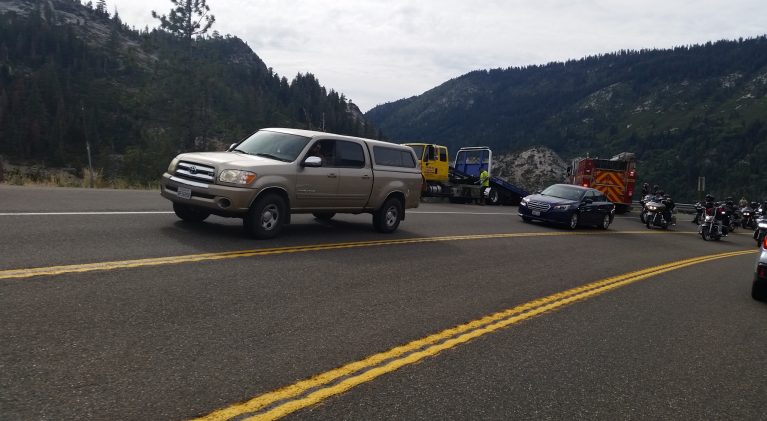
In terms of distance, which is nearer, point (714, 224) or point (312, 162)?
point (312, 162)

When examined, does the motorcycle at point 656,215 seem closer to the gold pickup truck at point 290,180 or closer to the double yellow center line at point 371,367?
the gold pickup truck at point 290,180

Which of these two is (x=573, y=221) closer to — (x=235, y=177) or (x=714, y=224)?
(x=714, y=224)

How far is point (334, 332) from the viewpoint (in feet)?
16.8

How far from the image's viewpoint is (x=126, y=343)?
13.9 ft

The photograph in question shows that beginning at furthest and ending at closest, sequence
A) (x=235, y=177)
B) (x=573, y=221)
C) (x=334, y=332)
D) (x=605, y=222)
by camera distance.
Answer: (x=605, y=222)
(x=573, y=221)
(x=235, y=177)
(x=334, y=332)

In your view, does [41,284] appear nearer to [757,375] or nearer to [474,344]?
[474,344]

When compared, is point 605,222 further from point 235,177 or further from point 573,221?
point 235,177

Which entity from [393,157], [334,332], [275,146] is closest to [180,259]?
[334,332]

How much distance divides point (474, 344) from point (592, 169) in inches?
1121

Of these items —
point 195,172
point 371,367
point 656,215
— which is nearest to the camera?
point 371,367

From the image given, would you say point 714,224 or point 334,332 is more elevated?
point 334,332

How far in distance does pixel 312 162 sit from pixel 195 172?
2.00m

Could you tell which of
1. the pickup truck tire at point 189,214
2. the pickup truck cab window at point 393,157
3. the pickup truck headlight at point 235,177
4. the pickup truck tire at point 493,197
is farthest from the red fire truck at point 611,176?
the pickup truck headlight at point 235,177

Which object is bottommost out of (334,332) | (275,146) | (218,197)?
(334,332)
